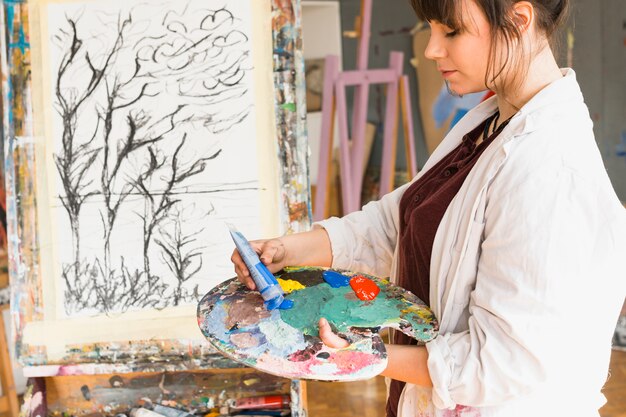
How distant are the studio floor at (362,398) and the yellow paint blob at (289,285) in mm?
2010

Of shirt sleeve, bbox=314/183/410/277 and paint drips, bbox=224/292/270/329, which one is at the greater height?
shirt sleeve, bbox=314/183/410/277

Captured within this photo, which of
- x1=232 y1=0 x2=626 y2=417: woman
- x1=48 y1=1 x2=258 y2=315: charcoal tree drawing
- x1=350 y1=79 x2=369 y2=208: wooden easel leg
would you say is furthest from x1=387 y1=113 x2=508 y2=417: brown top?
x1=350 y1=79 x2=369 y2=208: wooden easel leg

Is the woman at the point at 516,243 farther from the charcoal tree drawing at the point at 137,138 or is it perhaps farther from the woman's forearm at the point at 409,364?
the charcoal tree drawing at the point at 137,138

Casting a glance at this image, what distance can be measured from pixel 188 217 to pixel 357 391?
1.78 metres

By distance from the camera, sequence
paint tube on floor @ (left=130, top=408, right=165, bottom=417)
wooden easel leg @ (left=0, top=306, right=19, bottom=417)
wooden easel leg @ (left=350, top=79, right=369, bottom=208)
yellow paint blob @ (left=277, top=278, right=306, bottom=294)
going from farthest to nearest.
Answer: wooden easel leg @ (left=350, top=79, right=369, bottom=208)
wooden easel leg @ (left=0, top=306, right=19, bottom=417)
paint tube on floor @ (left=130, top=408, right=165, bottom=417)
yellow paint blob @ (left=277, top=278, right=306, bottom=294)

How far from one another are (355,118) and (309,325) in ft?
7.67

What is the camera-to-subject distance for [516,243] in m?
1.00

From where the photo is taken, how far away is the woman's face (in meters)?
1.07

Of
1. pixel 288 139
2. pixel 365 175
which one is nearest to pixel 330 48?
pixel 365 175

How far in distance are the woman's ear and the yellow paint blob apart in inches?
22.2

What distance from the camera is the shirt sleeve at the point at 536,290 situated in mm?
984

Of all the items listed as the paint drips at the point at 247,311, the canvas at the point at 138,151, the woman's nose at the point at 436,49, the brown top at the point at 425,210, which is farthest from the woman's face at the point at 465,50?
the canvas at the point at 138,151

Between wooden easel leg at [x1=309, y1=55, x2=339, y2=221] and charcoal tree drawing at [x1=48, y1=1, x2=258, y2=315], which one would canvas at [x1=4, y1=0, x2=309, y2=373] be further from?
wooden easel leg at [x1=309, y1=55, x2=339, y2=221]

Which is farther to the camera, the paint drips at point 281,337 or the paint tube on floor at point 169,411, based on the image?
the paint tube on floor at point 169,411
